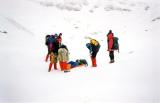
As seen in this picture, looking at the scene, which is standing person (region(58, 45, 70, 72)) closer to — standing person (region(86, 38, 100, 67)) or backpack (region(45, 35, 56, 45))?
backpack (region(45, 35, 56, 45))

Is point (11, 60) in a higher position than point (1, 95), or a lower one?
higher

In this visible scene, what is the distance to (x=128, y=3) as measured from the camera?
5.72 meters

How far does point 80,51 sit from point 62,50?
0.22 m

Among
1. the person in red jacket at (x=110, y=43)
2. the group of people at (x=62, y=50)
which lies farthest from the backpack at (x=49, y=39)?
the person in red jacket at (x=110, y=43)

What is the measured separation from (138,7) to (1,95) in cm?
185

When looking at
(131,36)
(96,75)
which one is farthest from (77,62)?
(131,36)

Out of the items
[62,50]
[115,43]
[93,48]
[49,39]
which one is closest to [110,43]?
[115,43]

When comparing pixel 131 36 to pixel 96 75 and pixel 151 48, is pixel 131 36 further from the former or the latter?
pixel 96 75

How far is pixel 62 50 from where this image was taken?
219 inches

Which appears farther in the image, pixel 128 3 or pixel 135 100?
pixel 128 3

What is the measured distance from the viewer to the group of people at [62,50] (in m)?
5.57

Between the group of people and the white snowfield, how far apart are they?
54mm

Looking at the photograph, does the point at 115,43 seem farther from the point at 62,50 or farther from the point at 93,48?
the point at 62,50

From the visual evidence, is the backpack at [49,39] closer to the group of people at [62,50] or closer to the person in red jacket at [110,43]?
→ the group of people at [62,50]
